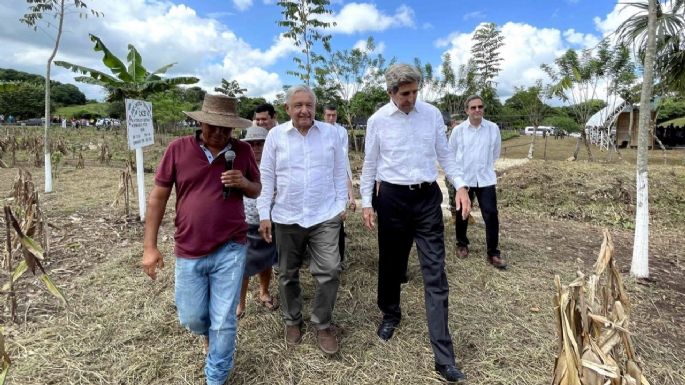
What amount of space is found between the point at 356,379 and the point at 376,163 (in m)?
1.38

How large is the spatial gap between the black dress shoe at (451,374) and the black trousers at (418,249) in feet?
0.09

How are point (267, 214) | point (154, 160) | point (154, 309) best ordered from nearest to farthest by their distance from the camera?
point (267, 214), point (154, 309), point (154, 160)

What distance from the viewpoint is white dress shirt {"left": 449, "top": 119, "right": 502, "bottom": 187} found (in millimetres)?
4266

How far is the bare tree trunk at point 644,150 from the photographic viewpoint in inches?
149

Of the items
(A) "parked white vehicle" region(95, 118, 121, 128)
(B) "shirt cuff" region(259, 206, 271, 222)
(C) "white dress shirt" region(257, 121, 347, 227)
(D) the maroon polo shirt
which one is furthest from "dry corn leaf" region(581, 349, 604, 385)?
(A) "parked white vehicle" region(95, 118, 121, 128)

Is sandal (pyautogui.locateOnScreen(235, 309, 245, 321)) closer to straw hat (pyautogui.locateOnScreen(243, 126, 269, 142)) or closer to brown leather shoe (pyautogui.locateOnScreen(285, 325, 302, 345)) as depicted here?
brown leather shoe (pyautogui.locateOnScreen(285, 325, 302, 345))

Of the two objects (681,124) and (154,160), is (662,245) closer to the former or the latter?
(154,160)

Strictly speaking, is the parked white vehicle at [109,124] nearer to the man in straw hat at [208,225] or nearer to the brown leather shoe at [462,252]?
the brown leather shoe at [462,252]

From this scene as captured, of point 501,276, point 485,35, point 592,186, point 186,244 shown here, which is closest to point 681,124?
point 485,35

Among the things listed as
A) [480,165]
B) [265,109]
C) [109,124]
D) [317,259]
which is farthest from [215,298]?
[109,124]

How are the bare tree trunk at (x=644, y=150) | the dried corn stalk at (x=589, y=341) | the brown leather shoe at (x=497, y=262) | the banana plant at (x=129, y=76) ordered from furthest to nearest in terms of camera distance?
1. the banana plant at (x=129, y=76)
2. the brown leather shoe at (x=497, y=262)
3. the bare tree trunk at (x=644, y=150)
4. the dried corn stalk at (x=589, y=341)

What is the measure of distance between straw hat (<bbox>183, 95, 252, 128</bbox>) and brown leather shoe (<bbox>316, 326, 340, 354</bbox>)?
1.42m

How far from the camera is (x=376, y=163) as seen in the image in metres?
2.81

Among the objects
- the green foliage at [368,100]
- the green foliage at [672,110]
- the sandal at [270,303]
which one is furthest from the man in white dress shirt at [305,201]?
the green foliage at [672,110]
